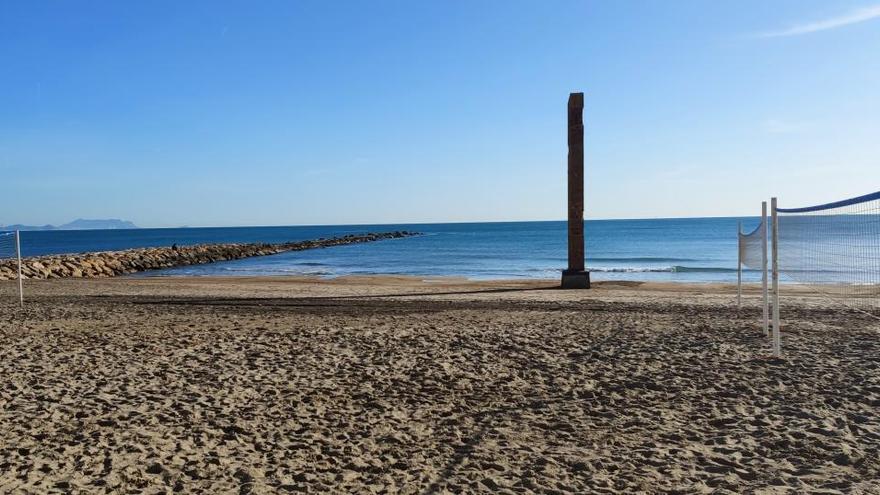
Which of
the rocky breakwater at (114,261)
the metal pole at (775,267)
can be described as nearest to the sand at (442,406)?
the metal pole at (775,267)

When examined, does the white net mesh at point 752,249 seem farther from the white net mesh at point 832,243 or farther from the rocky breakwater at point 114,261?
the rocky breakwater at point 114,261

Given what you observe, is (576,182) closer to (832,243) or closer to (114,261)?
(832,243)

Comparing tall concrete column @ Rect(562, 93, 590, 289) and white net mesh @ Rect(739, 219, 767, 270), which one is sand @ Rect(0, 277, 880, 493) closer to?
white net mesh @ Rect(739, 219, 767, 270)

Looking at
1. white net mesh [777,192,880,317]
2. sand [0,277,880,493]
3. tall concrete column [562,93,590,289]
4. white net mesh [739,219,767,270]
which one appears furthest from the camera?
tall concrete column [562,93,590,289]

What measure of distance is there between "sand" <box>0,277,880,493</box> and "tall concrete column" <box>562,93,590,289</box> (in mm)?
6382

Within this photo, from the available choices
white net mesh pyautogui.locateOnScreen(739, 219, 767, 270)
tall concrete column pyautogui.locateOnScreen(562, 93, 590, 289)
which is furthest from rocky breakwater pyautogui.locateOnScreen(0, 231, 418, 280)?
white net mesh pyautogui.locateOnScreen(739, 219, 767, 270)

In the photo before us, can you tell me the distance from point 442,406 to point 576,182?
1249cm

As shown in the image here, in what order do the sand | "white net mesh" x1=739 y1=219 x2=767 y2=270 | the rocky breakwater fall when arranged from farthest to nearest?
the rocky breakwater < "white net mesh" x1=739 y1=219 x2=767 y2=270 < the sand

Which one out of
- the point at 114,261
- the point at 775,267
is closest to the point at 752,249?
the point at 775,267

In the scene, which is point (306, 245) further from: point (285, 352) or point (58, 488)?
point (58, 488)

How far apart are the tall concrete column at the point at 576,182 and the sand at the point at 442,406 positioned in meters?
6.38

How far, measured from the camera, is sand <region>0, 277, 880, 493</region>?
165 inches

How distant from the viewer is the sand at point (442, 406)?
4.20 metres

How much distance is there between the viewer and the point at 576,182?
17359 mm
